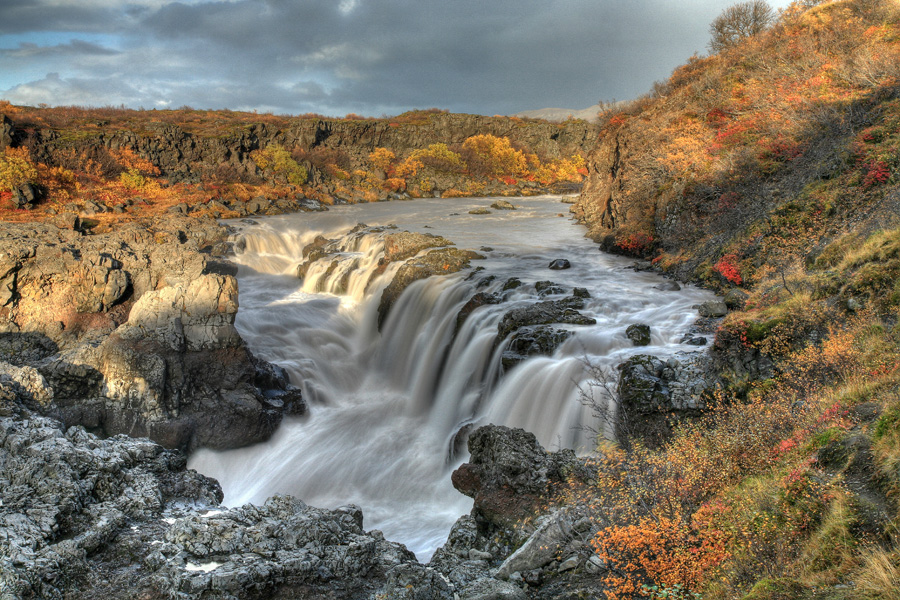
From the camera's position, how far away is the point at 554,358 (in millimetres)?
13406

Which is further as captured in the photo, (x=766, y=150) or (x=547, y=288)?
(x=766, y=150)

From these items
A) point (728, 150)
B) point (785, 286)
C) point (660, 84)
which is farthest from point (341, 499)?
point (660, 84)

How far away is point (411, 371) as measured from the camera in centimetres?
1730

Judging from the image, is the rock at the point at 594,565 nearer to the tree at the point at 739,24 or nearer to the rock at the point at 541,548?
the rock at the point at 541,548

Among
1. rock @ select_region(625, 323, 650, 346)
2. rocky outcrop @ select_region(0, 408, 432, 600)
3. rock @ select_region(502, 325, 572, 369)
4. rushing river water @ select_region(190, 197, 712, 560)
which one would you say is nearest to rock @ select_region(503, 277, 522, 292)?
rushing river water @ select_region(190, 197, 712, 560)

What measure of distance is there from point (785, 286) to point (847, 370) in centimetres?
473

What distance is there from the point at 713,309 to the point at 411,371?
9086 millimetres

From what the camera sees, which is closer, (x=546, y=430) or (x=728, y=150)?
(x=546, y=430)

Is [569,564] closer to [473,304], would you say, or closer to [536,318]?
[536,318]

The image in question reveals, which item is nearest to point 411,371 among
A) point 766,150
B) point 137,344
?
point 137,344

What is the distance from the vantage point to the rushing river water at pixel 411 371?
1211 centimetres

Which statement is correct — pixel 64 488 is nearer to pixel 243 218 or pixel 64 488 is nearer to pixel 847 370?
pixel 847 370

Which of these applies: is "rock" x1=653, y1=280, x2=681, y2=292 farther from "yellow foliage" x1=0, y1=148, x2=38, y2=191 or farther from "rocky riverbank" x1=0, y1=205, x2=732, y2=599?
"yellow foliage" x1=0, y1=148, x2=38, y2=191

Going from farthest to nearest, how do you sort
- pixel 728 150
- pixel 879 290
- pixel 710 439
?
pixel 728 150
pixel 879 290
pixel 710 439
